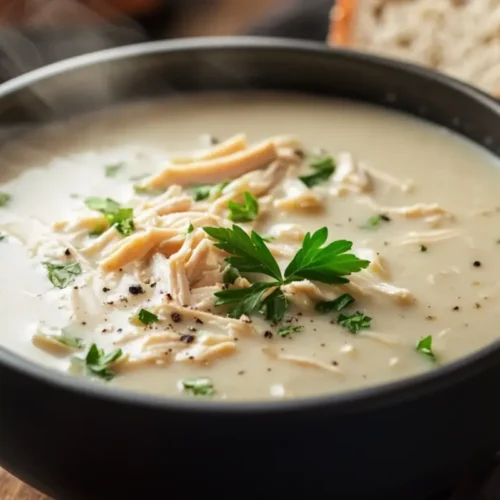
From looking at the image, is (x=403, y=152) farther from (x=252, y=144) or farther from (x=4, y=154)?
(x=4, y=154)

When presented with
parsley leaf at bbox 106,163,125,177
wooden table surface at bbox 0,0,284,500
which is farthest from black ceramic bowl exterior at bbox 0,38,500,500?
wooden table surface at bbox 0,0,284,500

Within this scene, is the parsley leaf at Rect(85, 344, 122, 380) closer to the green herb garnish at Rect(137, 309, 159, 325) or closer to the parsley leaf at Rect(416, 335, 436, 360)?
the green herb garnish at Rect(137, 309, 159, 325)

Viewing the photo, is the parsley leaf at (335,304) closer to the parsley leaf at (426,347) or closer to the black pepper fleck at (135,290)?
the parsley leaf at (426,347)

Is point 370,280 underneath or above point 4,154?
above

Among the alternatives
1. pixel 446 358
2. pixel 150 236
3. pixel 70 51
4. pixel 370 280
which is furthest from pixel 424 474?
pixel 70 51

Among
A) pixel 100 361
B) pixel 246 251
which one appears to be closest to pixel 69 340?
pixel 100 361

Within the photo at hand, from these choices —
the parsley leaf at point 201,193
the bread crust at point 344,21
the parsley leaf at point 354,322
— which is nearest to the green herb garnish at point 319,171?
the parsley leaf at point 201,193

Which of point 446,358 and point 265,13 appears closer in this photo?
point 446,358
